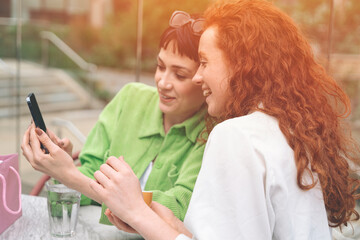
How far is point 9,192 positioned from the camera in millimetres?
1415

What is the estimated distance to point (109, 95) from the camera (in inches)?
377

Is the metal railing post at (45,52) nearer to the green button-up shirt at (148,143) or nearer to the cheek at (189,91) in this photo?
the green button-up shirt at (148,143)

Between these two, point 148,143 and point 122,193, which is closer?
point 122,193

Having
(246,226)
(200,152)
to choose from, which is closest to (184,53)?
(200,152)

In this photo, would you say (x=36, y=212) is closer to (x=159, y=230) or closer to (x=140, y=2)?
(x=159, y=230)

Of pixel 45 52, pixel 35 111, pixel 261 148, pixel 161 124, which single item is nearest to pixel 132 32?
pixel 45 52

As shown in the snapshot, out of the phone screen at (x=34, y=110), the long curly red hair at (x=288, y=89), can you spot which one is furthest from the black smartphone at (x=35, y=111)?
the long curly red hair at (x=288, y=89)

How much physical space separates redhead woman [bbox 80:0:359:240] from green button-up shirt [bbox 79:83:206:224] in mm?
342

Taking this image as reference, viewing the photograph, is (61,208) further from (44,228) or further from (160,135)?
(160,135)

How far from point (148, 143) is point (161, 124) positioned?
83mm

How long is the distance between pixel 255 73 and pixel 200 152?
54cm

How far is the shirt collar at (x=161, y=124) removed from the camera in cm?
166

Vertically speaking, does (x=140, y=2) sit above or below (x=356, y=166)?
above

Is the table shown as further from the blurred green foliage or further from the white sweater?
the blurred green foliage
